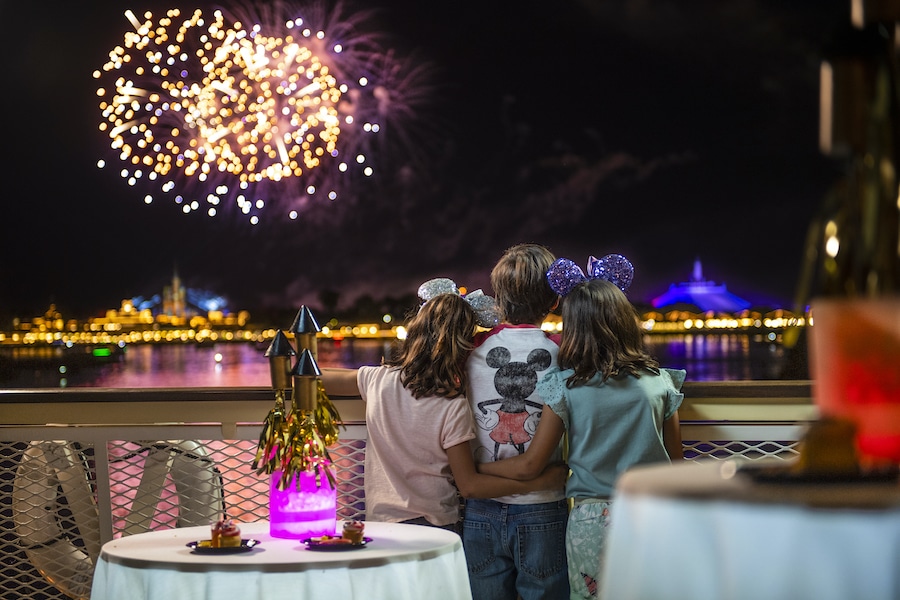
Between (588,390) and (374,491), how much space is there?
22.0 inches

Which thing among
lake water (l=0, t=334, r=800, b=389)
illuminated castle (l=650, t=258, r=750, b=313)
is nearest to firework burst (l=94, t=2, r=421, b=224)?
lake water (l=0, t=334, r=800, b=389)

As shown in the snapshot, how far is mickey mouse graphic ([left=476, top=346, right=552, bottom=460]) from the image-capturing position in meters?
2.63

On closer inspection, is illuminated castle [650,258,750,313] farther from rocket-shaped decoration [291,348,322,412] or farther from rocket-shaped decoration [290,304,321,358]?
rocket-shaped decoration [291,348,322,412]

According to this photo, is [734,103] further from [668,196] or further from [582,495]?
[582,495]

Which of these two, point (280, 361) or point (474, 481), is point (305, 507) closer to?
point (280, 361)

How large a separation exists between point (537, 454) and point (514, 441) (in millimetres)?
115

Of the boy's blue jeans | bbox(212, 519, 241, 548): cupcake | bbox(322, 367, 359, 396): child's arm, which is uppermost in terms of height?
bbox(322, 367, 359, 396): child's arm

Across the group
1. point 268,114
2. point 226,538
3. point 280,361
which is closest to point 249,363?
point 268,114

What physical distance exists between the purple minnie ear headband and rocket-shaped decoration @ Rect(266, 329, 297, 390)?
A: 66 centimetres

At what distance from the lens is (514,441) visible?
8.66 ft

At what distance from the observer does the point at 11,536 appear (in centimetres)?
332

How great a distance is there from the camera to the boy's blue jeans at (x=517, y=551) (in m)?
2.57

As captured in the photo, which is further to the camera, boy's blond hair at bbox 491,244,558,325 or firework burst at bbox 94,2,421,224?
firework burst at bbox 94,2,421,224

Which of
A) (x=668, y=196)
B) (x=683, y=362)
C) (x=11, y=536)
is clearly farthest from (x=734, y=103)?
(x=11, y=536)
